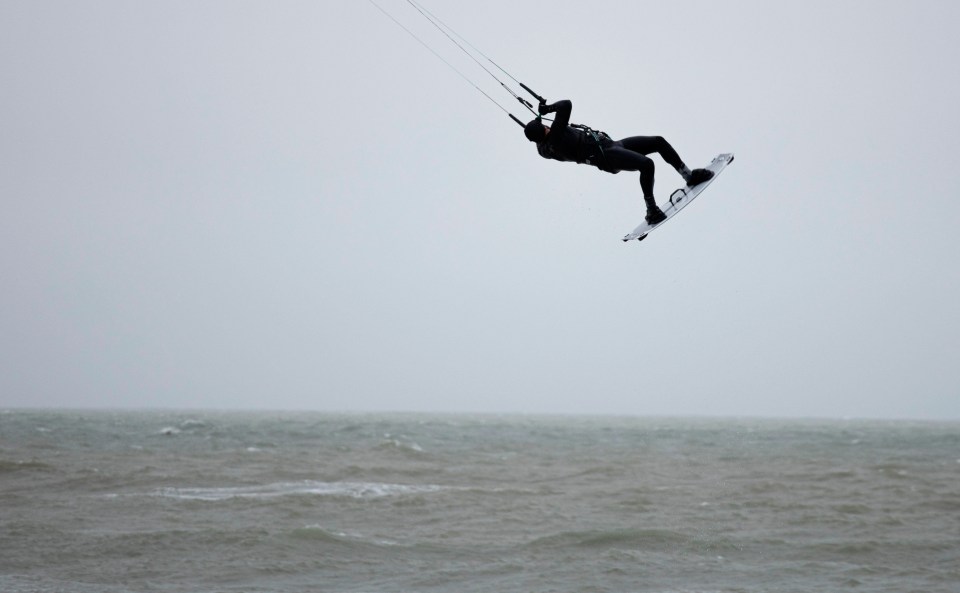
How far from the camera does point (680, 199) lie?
1189cm

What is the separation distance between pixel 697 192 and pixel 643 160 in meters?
0.97

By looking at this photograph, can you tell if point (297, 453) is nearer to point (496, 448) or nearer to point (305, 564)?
point (496, 448)

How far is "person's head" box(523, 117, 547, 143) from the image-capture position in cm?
1061

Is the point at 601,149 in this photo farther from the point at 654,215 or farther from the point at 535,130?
the point at 654,215

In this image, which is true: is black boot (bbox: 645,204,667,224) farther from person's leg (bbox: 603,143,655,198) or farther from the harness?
the harness

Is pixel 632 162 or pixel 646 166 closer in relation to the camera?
pixel 632 162

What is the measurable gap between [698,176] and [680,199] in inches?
16.5

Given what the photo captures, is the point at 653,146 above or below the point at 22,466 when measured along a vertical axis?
above

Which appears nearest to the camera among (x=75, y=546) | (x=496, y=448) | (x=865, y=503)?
(x=75, y=546)

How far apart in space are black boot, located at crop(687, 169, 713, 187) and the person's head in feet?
7.97

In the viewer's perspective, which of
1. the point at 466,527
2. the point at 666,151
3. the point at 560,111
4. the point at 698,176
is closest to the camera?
the point at 560,111

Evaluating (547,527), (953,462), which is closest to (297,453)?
(547,527)

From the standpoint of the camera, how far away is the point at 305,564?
16.9m

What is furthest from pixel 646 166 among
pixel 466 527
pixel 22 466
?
pixel 22 466
